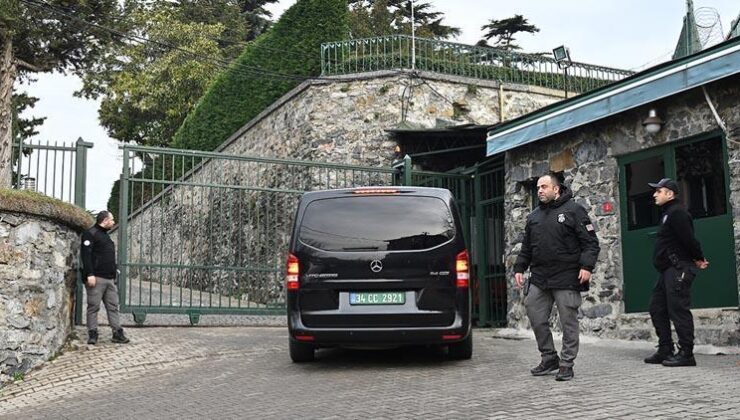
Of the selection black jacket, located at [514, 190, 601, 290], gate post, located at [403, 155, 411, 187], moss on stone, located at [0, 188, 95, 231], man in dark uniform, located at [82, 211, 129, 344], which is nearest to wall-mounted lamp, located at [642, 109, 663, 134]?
black jacket, located at [514, 190, 601, 290]

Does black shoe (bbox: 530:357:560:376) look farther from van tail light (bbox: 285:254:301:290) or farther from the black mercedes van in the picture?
van tail light (bbox: 285:254:301:290)

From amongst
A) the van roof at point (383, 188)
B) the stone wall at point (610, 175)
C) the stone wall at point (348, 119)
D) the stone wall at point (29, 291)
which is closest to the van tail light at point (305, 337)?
the van roof at point (383, 188)

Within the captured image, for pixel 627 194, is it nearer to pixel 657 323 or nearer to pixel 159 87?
pixel 657 323

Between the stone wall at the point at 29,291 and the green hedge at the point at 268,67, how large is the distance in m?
10.8

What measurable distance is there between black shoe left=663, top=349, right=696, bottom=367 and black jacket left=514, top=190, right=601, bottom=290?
1.58m

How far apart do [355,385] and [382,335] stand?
65cm

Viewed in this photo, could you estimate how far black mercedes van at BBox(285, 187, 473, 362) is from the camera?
7621 mm

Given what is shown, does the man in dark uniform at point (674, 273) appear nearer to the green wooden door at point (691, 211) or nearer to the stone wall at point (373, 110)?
the green wooden door at point (691, 211)

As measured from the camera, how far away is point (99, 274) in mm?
9758

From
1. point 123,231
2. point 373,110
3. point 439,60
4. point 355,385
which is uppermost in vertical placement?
point 439,60

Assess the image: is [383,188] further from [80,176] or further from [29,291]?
[80,176]

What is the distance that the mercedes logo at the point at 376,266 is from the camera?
7668 mm

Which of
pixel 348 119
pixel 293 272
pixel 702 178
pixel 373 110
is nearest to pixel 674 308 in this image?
pixel 702 178

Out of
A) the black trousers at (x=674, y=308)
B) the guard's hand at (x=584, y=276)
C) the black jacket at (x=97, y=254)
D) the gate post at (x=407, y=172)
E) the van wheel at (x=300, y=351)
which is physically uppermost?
the gate post at (x=407, y=172)
